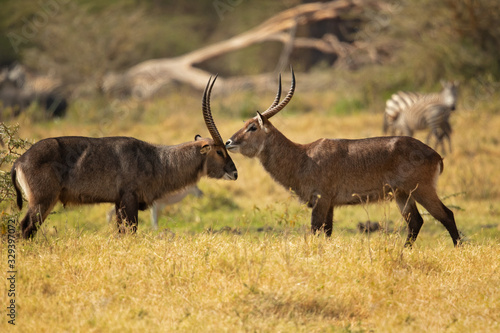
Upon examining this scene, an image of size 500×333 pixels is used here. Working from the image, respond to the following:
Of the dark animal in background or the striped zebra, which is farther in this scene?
the dark animal in background

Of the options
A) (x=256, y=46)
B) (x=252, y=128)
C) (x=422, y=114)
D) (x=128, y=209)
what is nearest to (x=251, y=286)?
(x=128, y=209)

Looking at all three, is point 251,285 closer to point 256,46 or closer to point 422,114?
point 422,114

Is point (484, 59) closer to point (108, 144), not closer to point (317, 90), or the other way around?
point (317, 90)

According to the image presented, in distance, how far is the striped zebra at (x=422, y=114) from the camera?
38.1 ft

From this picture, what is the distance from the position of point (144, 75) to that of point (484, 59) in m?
9.98

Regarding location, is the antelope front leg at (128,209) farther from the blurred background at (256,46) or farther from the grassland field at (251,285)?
the blurred background at (256,46)

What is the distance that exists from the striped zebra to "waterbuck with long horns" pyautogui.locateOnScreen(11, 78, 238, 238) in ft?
20.4

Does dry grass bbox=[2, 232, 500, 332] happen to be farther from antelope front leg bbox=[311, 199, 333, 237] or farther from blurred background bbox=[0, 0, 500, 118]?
blurred background bbox=[0, 0, 500, 118]

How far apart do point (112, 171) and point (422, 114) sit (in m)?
7.50

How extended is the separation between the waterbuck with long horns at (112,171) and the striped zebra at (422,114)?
6.22 metres

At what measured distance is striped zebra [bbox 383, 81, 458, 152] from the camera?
11.6m

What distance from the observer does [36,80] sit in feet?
69.2

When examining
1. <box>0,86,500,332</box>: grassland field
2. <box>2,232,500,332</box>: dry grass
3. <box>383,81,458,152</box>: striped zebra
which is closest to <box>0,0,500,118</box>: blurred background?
<box>383,81,458,152</box>: striped zebra

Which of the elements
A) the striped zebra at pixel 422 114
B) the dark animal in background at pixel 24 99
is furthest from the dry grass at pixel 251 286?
the dark animal in background at pixel 24 99
